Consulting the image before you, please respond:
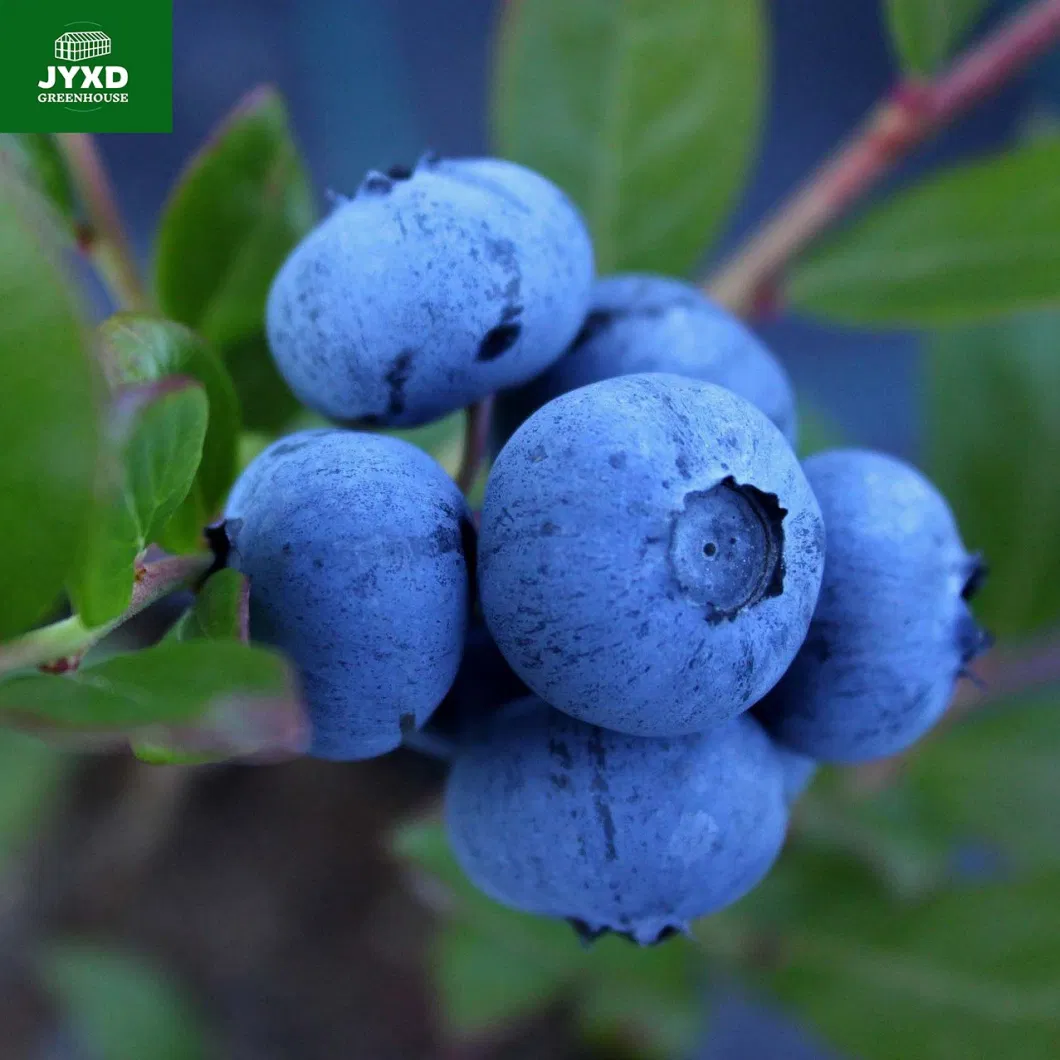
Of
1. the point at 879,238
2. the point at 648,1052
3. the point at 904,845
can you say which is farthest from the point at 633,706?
the point at 648,1052

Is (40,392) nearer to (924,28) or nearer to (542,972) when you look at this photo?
(924,28)

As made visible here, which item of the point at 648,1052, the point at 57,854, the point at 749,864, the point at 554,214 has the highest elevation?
the point at 554,214

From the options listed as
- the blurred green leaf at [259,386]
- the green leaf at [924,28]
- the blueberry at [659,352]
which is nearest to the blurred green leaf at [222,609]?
the blueberry at [659,352]

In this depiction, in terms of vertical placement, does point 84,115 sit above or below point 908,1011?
above

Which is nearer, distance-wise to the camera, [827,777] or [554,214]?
[554,214]

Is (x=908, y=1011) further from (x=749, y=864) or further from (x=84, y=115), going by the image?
(x=84, y=115)

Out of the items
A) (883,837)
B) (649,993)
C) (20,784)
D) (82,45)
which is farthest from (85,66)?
(20,784)
